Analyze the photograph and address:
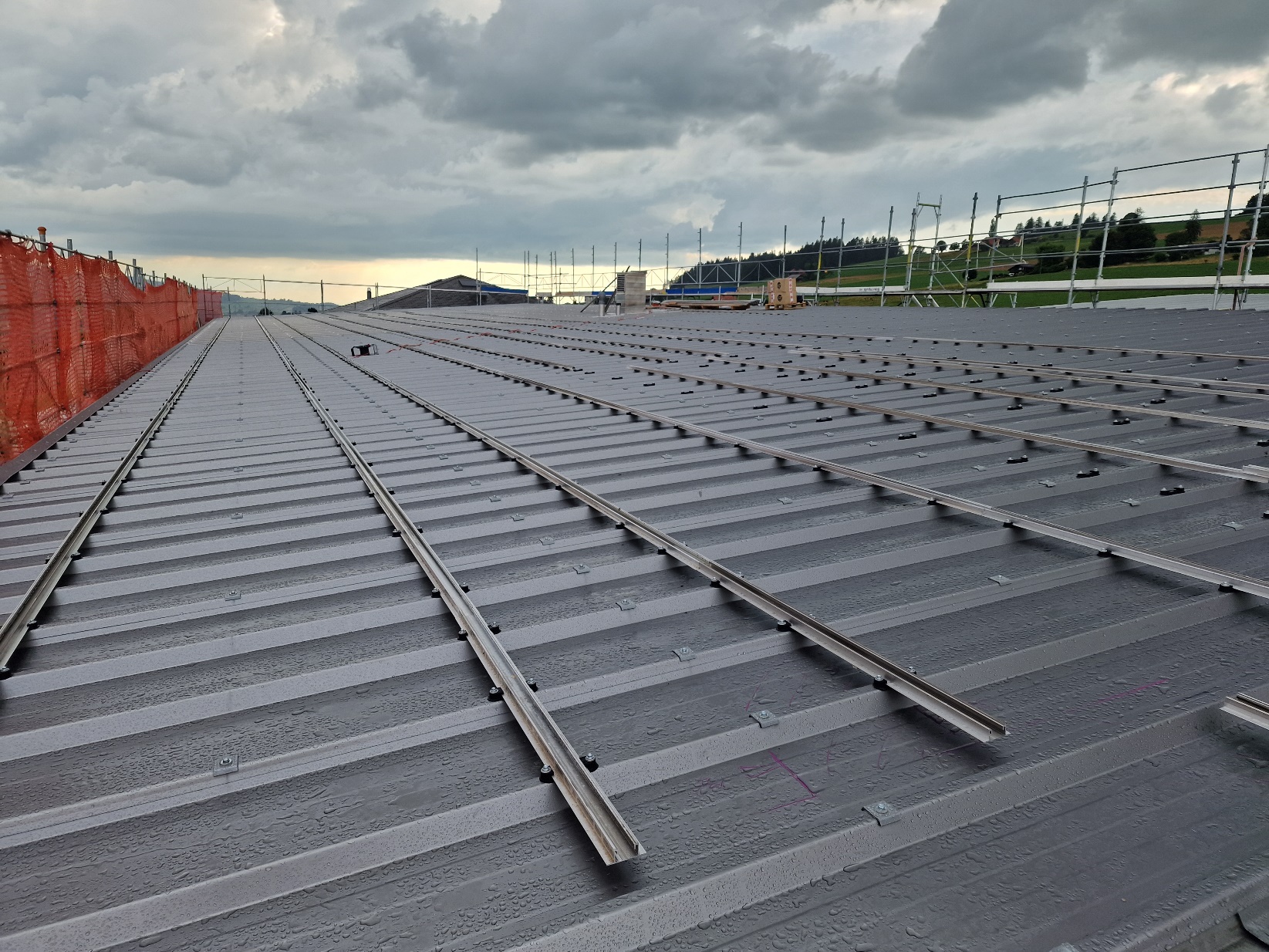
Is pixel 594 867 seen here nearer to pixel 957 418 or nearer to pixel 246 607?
pixel 246 607

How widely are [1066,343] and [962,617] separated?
368 inches

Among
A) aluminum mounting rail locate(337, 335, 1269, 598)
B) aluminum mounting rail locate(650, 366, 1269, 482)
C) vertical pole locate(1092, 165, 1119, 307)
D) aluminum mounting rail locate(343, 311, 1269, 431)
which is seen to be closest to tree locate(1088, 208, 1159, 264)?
vertical pole locate(1092, 165, 1119, 307)

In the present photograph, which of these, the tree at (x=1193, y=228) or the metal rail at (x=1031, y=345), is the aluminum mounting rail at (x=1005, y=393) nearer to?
the metal rail at (x=1031, y=345)

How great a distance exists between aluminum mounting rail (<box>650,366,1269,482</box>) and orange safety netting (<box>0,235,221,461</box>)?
7230mm

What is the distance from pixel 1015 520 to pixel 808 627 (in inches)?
66.9

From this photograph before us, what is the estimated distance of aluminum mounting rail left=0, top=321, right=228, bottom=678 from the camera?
3408 mm

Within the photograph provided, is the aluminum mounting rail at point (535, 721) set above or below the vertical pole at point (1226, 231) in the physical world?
below

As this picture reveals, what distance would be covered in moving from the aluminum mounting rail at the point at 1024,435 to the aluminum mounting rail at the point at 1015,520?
148 centimetres

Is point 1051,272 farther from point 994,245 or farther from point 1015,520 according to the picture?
point 1015,520

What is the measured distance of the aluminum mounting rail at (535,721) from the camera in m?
2.06

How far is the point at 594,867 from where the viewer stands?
2.02 m

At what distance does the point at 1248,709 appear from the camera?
2490mm

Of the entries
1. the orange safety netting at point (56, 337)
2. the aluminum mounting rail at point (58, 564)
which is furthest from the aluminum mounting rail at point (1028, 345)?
the orange safety netting at point (56, 337)

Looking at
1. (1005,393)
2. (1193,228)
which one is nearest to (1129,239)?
(1193,228)
